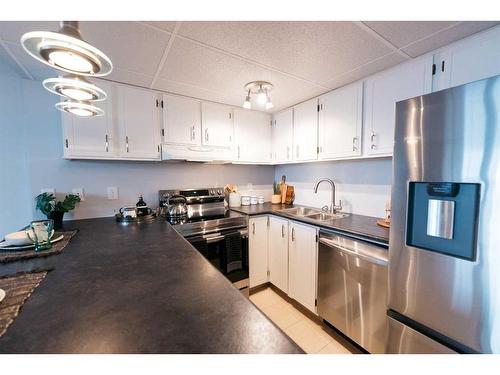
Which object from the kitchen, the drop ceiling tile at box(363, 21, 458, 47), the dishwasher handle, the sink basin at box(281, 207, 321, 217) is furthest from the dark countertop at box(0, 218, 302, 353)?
the sink basin at box(281, 207, 321, 217)

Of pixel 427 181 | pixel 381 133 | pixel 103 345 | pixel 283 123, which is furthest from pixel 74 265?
pixel 283 123

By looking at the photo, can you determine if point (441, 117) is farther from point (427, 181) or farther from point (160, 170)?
point (160, 170)

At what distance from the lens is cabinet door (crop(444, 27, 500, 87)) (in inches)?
44.0

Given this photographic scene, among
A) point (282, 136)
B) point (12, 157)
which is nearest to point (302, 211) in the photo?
point (282, 136)

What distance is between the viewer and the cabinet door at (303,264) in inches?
70.1

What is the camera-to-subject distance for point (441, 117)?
0.94 metres

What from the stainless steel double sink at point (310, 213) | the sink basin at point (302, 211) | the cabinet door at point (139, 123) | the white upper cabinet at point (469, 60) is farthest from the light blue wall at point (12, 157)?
the white upper cabinet at point (469, 60)

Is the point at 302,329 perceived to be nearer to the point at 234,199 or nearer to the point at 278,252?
the point at 278,252

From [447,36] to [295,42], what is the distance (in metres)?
0.88

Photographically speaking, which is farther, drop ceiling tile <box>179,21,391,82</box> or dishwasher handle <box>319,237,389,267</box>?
dishwasher handle <box>319,237,389,267</box>

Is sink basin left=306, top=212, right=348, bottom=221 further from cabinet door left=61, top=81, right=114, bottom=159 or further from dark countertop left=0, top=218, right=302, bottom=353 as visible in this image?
cabinet door left=61, top=81, right=114, bottom=159

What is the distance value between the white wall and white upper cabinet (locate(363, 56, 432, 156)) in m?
0.31

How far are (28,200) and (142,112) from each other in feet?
3.85

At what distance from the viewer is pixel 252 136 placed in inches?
99.3
